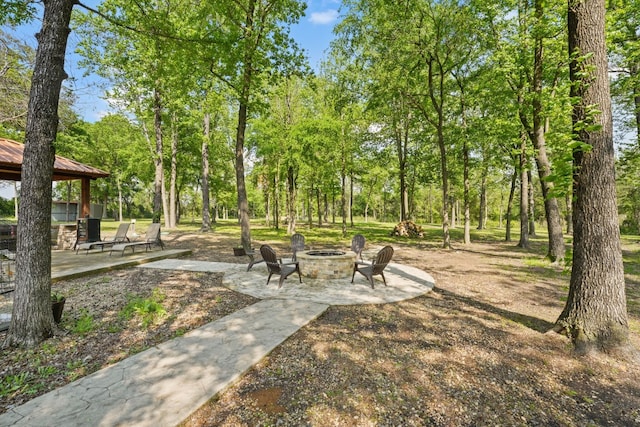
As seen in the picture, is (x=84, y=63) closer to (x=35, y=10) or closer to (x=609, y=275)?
(x=35, y=10)

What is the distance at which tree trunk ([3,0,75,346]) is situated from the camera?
12.1 feet

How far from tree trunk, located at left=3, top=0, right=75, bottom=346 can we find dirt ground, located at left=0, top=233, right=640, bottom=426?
1.26 feet

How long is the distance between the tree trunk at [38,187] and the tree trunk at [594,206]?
282 inches

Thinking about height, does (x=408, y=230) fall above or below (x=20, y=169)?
below

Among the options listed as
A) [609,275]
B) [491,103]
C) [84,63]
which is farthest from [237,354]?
[84,63]

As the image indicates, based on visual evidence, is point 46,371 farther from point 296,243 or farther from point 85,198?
point 85,198

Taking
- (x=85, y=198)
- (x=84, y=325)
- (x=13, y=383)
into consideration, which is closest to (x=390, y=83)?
(x=84, y=325)

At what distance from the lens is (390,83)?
14.4 meters

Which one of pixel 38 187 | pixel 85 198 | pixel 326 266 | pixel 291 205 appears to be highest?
pixel 85 198

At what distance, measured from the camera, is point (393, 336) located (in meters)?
4.20

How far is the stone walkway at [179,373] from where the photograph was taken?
2.42m

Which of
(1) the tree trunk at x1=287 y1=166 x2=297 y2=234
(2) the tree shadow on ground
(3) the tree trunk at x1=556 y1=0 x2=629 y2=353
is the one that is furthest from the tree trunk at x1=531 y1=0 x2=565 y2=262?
(1) the tree trunk at x1=287 y1=166 x2=297 y2=234

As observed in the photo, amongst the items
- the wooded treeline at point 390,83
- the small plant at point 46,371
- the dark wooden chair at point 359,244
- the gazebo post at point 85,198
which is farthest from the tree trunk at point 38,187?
the gazebo post at point 85,198

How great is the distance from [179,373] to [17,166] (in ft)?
37.0
